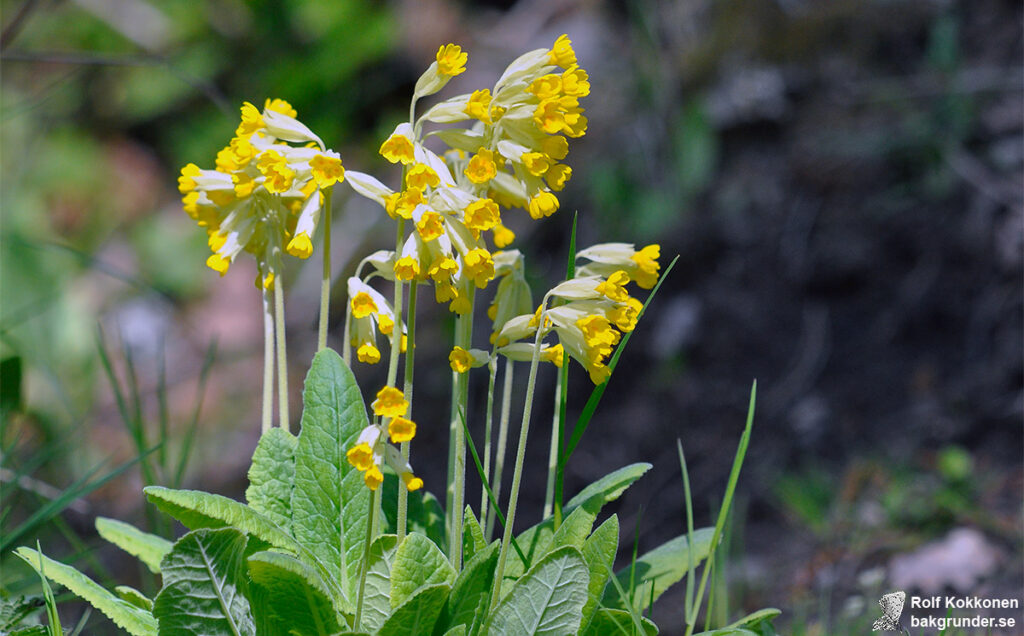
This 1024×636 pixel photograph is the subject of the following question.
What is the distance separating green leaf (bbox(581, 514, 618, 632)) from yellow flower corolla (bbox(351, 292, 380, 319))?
52 cm

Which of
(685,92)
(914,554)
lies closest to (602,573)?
(914,554)

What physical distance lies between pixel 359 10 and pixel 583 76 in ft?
15.9

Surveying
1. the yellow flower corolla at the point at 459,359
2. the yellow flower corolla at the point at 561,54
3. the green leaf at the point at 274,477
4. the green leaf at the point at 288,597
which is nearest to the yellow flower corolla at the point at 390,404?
the yellow flower corolla at the point at 459,359

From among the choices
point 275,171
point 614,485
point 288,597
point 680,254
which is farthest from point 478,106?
point 680,254

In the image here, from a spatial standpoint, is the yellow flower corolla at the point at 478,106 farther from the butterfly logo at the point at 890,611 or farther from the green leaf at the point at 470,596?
the butterfly logo at the point at 890,611

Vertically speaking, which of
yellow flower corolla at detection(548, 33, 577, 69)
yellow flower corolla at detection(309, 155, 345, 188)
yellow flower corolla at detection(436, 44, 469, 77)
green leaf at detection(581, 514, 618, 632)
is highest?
yellow flower corolla at detection(436, 44, 469, 77)

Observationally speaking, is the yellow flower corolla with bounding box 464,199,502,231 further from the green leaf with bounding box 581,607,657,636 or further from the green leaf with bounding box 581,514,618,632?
the green leaf with bounding box 581,607,657,636

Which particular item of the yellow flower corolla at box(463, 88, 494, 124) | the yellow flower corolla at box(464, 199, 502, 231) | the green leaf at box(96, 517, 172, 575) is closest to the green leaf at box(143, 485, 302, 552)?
the green leaf at box(96, 517, 172, 575)

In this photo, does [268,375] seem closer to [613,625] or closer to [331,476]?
[331,476]

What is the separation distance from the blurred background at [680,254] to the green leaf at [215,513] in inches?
20.9

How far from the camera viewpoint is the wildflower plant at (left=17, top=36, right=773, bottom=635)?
4.42 ft

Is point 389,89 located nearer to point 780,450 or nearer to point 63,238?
point 63,238

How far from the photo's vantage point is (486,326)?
16.0 ft

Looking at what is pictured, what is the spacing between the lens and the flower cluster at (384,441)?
1.24m
